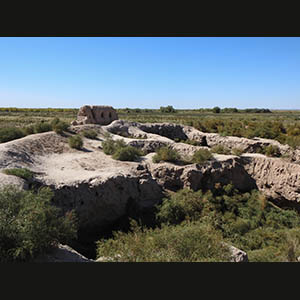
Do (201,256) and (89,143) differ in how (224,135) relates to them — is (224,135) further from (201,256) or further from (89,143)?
(201,256)

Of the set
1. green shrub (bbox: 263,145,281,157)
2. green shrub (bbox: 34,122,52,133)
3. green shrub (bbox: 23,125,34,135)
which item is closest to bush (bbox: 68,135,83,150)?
green shrub (bbox: 34,122,52,133)

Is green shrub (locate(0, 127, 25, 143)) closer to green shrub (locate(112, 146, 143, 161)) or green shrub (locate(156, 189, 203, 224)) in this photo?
green shrub (locate(112, 146, 143, 161))

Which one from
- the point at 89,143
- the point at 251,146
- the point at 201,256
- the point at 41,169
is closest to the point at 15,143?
the point at 41,169

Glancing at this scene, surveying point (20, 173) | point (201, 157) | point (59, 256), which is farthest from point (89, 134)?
point (59, 256)

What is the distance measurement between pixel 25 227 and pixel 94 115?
790 inches

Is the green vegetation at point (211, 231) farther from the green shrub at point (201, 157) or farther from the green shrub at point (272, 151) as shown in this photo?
the green shrub at point (272, 151)

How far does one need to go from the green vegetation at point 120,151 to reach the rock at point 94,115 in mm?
6616

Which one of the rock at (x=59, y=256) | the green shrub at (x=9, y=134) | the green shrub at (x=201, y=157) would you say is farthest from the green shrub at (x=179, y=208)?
the green shrub at (x=9, y=134)

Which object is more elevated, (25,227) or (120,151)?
(120,151)

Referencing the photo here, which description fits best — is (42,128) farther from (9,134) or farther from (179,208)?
(179,208)

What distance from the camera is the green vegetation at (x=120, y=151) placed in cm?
1652

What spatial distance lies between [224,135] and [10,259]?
22067 millimetres

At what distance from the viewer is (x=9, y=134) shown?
1777 cm
